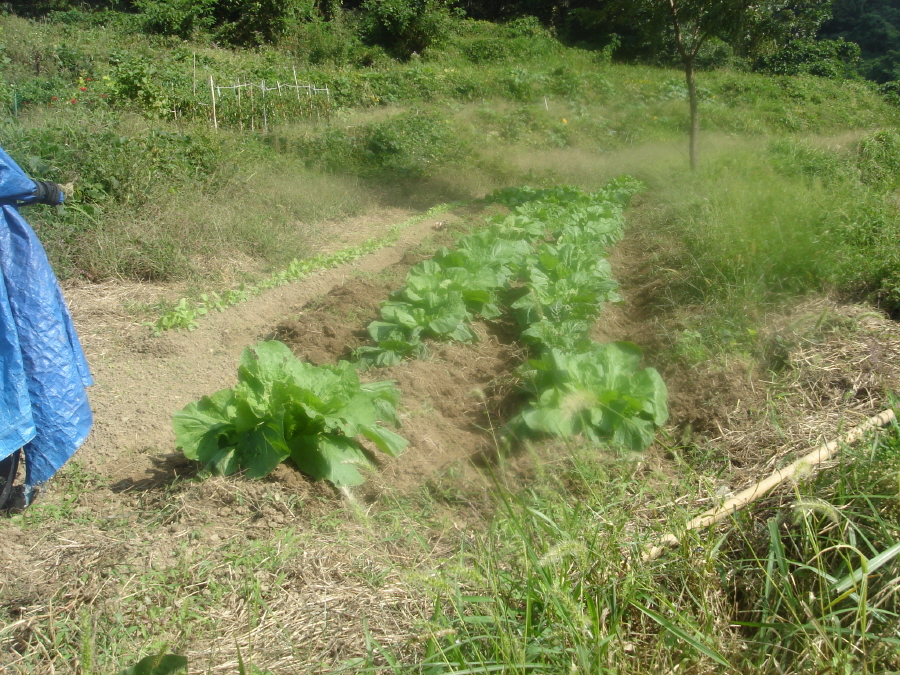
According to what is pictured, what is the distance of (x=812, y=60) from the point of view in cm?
2819

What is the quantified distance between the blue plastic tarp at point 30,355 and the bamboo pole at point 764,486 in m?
2.62

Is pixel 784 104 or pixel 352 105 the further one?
pixel 784 104

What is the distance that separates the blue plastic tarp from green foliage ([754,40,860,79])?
99.5 ft

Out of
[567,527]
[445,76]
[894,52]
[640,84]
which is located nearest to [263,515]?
[567,527]

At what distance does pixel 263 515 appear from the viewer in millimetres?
3086

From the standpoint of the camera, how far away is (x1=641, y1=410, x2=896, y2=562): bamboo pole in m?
2.47

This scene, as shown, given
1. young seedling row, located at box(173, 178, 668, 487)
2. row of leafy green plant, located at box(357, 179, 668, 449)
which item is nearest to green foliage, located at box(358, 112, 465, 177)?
row of leafy green plant, located at box(357, 179, 668, 449)

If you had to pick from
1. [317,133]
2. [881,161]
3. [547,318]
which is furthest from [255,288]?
[881,161]

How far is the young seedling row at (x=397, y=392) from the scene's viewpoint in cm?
330

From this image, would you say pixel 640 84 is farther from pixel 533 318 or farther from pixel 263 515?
pixel 263 515

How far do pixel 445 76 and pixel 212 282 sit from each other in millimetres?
16169

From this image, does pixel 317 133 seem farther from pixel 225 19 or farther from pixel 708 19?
pixel 225 19

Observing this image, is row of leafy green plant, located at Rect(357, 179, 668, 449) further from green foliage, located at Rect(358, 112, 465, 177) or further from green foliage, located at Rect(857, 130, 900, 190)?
green foliage, located at Rect(358, 112, 465, 177)

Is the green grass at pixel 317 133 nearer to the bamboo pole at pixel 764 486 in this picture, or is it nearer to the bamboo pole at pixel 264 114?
the bamboo pole at pixel 264 114
